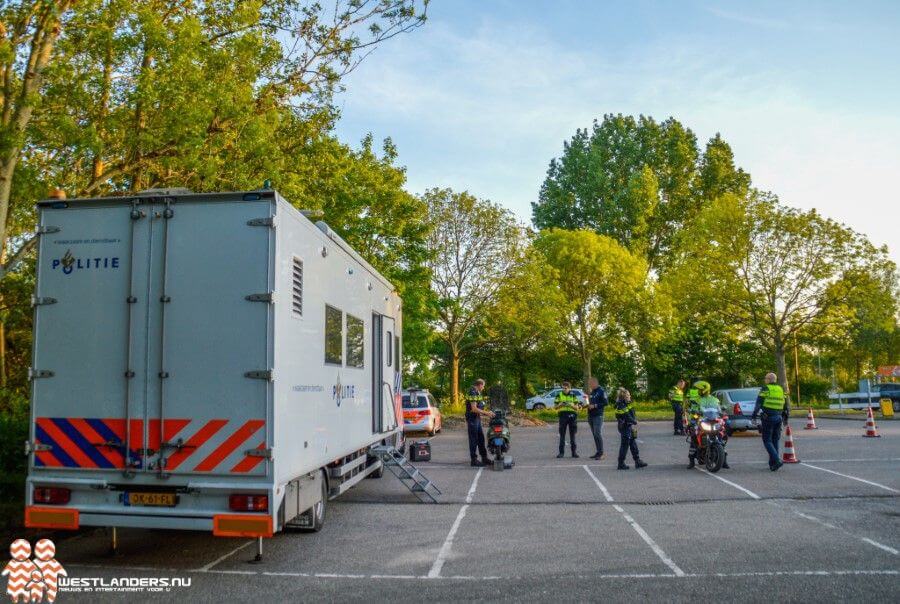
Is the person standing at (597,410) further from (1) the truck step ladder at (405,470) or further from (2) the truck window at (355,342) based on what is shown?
(2) the truck window at (355,342)

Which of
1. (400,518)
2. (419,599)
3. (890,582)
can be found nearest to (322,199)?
(400,518)

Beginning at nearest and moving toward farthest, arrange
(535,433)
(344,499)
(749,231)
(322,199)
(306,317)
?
(306,317) < (344,499) < (322,199) < (535,433) < (749,231)

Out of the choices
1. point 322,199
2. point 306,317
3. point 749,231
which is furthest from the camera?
point 749,231

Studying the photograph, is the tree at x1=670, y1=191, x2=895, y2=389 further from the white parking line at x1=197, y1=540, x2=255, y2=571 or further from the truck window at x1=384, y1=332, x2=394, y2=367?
the white parking line at x1=197, y1=540, x2=255, y2=571

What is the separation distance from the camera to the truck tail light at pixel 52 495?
6.74 metres

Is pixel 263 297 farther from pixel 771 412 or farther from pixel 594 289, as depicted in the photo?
pixel 594 289

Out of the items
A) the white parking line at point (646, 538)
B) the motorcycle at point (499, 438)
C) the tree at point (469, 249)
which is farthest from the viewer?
the tree at point (469, 249)

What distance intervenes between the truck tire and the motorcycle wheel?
790 centimetres

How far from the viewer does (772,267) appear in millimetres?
37656

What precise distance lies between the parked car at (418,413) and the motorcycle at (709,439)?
1215 centimetres

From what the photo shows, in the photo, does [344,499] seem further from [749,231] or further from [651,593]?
[749,231]

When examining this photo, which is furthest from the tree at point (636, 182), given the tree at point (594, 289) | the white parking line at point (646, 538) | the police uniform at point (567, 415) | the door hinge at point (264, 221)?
the door hinge at point (264, 221)

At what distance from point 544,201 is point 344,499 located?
44423 mm

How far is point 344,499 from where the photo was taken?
11.4 meters
